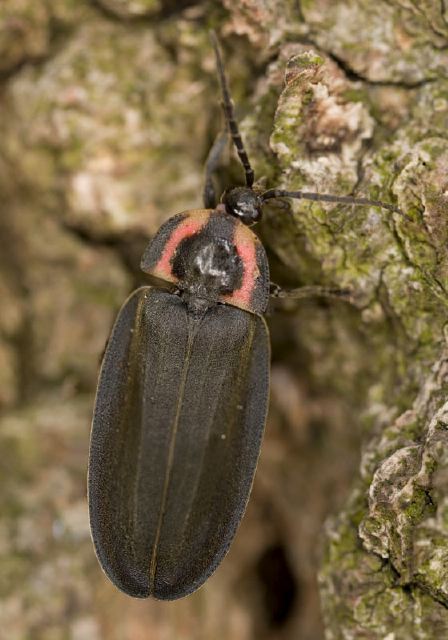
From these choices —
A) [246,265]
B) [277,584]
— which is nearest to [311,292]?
[246,265]

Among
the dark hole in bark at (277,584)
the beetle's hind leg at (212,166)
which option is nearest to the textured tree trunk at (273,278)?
the dark hole in bark at (277,584)

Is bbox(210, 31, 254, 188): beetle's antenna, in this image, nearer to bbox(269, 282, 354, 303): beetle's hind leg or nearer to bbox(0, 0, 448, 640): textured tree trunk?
bbox(0, 0, 448, 640): textured tree trunk

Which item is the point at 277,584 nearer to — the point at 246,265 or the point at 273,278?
the point at 273,278

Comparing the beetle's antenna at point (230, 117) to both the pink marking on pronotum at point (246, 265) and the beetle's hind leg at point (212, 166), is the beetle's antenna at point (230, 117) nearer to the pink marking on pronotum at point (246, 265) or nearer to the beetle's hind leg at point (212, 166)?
the beetle's hind leg at point (212, 166)

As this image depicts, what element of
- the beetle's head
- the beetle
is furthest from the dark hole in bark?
the beetle's head

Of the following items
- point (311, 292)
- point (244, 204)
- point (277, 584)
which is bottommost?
point (277, 584)

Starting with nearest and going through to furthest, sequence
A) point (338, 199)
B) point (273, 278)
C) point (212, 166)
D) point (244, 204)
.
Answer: point (338, 199) < point (244, 204) < point (212, 166) < point (273, 278)

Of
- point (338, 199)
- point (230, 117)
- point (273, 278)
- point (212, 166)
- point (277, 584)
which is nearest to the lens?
point (338, 199)
